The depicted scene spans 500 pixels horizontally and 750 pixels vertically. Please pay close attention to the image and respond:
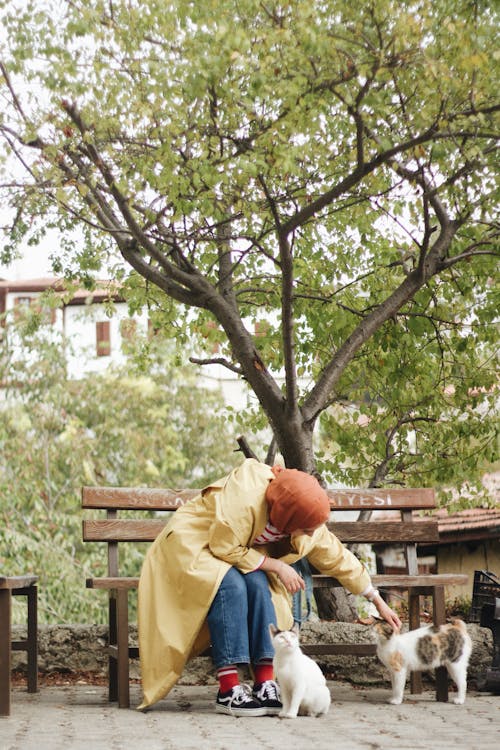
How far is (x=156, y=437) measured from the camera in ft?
69.8

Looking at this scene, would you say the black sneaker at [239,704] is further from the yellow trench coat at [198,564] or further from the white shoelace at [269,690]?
the yellow trench coat at [198,564]

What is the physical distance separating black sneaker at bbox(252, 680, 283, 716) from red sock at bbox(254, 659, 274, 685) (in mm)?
21

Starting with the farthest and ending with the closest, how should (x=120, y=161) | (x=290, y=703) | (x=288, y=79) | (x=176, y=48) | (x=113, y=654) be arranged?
→ (x=120, y=161)
(x=176, y=48)
(x=288, y=79)
(x=113, y=654)
(x=290, y=703)

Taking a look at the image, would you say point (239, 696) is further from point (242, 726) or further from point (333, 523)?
point (333, 523)

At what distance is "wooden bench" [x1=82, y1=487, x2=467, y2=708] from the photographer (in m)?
6.05

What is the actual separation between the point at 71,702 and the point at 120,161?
3.87m

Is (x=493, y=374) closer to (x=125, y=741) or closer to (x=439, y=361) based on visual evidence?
(x=439, y=361)

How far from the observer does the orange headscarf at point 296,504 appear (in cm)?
527

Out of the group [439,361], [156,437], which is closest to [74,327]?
[156,437]

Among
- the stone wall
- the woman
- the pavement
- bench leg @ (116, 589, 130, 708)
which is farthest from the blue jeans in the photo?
the stone wall

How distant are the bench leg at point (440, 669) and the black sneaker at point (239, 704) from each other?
4.19 ft

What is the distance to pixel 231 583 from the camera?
5.39 m

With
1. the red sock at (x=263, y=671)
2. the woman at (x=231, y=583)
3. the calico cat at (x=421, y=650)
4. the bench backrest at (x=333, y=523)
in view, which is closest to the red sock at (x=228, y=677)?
the woman at (x=231, y=583)

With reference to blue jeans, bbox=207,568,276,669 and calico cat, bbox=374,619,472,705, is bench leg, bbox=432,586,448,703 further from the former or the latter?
blue jeans, bbox=207,568,276,669
